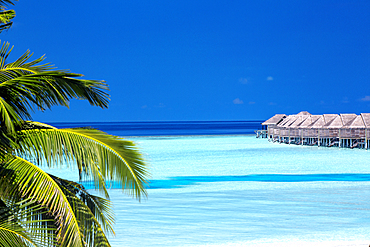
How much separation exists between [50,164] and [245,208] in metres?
8.97

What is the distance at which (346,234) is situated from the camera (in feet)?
32.4

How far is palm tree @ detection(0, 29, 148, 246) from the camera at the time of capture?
4.46 meters

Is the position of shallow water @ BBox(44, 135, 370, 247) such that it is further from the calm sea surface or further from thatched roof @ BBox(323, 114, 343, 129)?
thatched roof @ BBox(323, 114, 343, 129)

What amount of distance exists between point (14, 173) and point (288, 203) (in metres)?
10.3

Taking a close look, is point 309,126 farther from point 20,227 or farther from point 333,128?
point 20,227

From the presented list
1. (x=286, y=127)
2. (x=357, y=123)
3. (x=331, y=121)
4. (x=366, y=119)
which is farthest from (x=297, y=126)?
(x=366, y=119)

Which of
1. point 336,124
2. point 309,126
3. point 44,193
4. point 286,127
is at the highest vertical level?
point 286,127

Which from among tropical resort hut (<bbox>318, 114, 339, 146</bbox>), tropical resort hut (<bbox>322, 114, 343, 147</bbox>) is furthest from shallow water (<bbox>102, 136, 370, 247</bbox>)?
tropical resort hut (<bbox>318, 114, 339, 146</bbox>)

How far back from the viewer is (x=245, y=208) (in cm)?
1276

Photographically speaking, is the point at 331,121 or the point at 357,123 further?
the point at 331,121

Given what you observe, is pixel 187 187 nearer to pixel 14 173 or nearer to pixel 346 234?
pixel 346 234

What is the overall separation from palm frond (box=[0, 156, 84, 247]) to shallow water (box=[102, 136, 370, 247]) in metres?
1.07

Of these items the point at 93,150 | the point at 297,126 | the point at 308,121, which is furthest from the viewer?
the point at 297,126

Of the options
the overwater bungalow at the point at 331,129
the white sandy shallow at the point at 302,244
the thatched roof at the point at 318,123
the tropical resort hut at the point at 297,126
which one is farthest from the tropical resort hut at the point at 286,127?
the white sandy shallow at the point at 302,244
